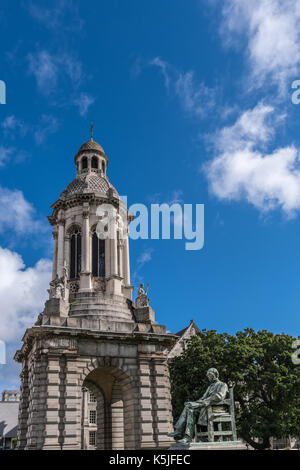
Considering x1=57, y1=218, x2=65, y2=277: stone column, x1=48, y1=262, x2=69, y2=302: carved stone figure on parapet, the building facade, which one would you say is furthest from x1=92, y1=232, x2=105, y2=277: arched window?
the building facade

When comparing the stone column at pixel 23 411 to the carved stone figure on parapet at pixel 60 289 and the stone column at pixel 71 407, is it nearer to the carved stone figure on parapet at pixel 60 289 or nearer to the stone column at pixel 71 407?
the stone column at pixel 71 407

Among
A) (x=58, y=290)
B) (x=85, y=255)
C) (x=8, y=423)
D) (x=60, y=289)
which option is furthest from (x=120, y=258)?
(x=8, y=423)

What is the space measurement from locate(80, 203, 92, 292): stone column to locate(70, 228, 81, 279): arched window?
3.71 feet

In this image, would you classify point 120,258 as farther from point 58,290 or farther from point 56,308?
point 56,308

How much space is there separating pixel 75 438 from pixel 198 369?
1546 cm

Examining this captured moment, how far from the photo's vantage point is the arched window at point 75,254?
34.5 meters

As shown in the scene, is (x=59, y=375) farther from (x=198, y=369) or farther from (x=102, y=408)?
(x=198, y=369)

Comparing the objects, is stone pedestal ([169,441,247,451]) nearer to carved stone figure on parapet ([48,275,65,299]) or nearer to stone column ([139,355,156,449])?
stone column ([139,355,156,449])

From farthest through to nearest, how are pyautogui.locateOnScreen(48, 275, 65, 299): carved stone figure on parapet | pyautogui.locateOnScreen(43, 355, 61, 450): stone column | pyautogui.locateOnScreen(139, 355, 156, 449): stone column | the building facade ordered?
1. the building facade
2. pyautogui.locateOnScreen(48, 275, 65, 299): carved stone figure on parapet
3. pyautogui.locateOnScreen(139, 355, 156, 449): stone column
4. pyautogui.locateOnScreen(43, 355, 61, 450): stone column

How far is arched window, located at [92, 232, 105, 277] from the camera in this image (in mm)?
34562

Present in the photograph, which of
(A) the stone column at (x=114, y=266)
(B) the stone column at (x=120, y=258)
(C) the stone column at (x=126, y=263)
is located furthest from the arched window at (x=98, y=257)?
(C) the stone column at (x=126, y=263)

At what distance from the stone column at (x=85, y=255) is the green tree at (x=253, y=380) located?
12918mm

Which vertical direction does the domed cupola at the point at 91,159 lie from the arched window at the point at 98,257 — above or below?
above

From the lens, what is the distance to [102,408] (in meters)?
33.0
